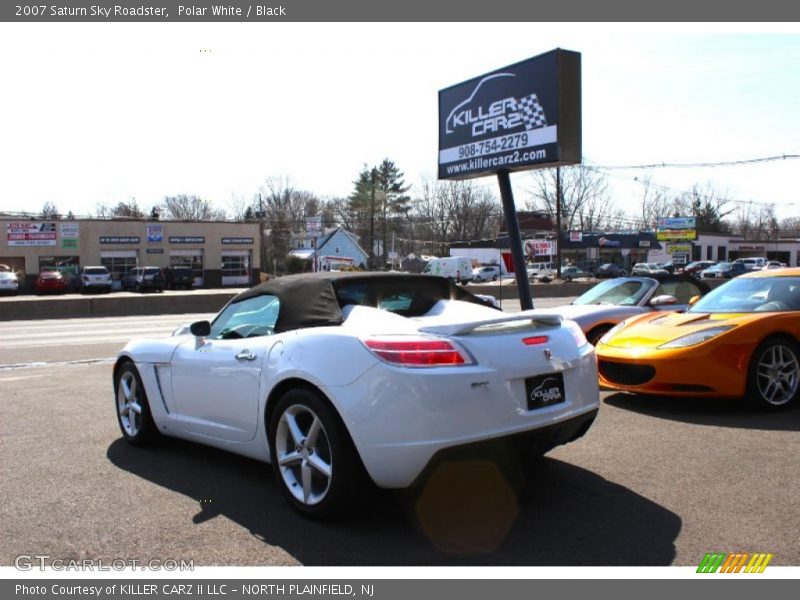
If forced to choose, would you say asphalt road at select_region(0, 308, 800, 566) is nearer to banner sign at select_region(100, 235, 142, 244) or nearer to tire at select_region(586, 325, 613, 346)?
tire at select_region(586, 325, 613, 346)

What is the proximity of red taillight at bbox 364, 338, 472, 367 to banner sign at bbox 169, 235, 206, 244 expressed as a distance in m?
54.4

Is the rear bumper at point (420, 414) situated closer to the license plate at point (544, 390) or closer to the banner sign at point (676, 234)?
the license plate at point (544, 390)

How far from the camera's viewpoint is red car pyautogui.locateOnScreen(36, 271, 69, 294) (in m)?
42.1

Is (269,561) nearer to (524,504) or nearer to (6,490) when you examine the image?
(524,504)

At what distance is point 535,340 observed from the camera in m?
3.95

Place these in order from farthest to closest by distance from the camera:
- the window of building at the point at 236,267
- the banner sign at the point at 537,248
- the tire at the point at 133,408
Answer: the banner sign at the point at 537,248
the window of building at the point at 236,267
the tire at the point at 133,408

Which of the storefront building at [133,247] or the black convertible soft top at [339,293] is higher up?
the storefront building at [133,247]

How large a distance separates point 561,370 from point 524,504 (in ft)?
2.72

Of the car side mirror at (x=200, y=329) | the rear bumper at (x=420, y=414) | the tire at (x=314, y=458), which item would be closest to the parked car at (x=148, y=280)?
the car side mirror at (x=200, y=329)

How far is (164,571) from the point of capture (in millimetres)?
3238

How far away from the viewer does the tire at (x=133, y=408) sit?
543 centimetres

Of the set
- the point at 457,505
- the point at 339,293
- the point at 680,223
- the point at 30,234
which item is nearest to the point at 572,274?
the point at 680,223

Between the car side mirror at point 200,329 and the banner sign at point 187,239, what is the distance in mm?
52736

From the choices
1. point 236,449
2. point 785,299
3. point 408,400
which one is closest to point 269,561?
point 408,400
